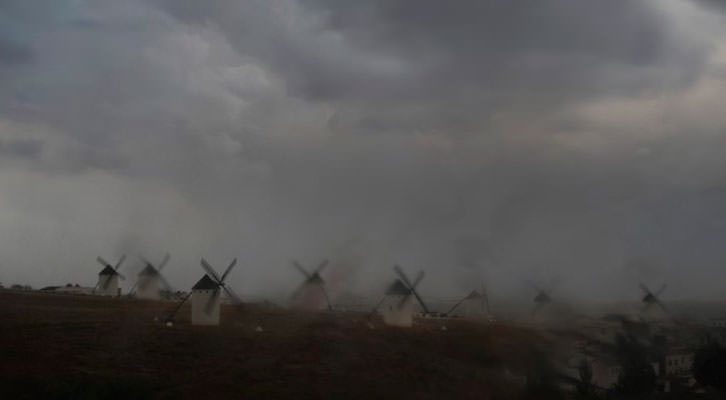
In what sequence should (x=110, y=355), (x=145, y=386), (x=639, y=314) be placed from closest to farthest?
1. (x=145, y=386)
2. (x=110, y=355)
3. (x=639, y=314)

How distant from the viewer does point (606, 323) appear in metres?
79.1

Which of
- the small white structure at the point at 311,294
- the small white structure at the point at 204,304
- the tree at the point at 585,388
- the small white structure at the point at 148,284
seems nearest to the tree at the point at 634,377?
the tree at the point at 585,388

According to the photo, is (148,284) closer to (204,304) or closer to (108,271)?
(108,271)

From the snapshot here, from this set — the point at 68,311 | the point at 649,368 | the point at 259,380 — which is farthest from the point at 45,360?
the point at 649,368

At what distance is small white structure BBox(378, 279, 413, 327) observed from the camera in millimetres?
82188

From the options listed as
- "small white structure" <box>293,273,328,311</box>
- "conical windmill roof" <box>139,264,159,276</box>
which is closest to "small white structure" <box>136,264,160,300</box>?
"conical windmill roof" <box>139,264,159,276</box>

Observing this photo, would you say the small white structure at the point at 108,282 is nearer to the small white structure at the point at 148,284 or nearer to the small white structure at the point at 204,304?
the small white structure at the point at 148,284

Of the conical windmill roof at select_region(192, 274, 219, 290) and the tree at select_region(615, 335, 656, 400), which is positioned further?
the conical windmill roof at select_region(192, 274, 219, 290)

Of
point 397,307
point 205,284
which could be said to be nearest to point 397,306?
point 397,307

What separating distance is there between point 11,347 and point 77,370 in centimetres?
823

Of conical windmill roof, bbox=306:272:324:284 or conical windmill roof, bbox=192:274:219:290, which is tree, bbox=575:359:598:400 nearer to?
conical windmill roof, bbox=192:274:219:290

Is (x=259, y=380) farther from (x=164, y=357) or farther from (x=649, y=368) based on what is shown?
(x=649, y=368)

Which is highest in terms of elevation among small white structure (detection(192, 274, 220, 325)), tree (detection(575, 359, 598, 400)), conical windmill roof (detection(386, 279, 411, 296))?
conical windmill roof (detection(386, 279, 411, 296))

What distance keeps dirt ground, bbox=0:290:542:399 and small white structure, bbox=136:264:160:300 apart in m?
23.2
